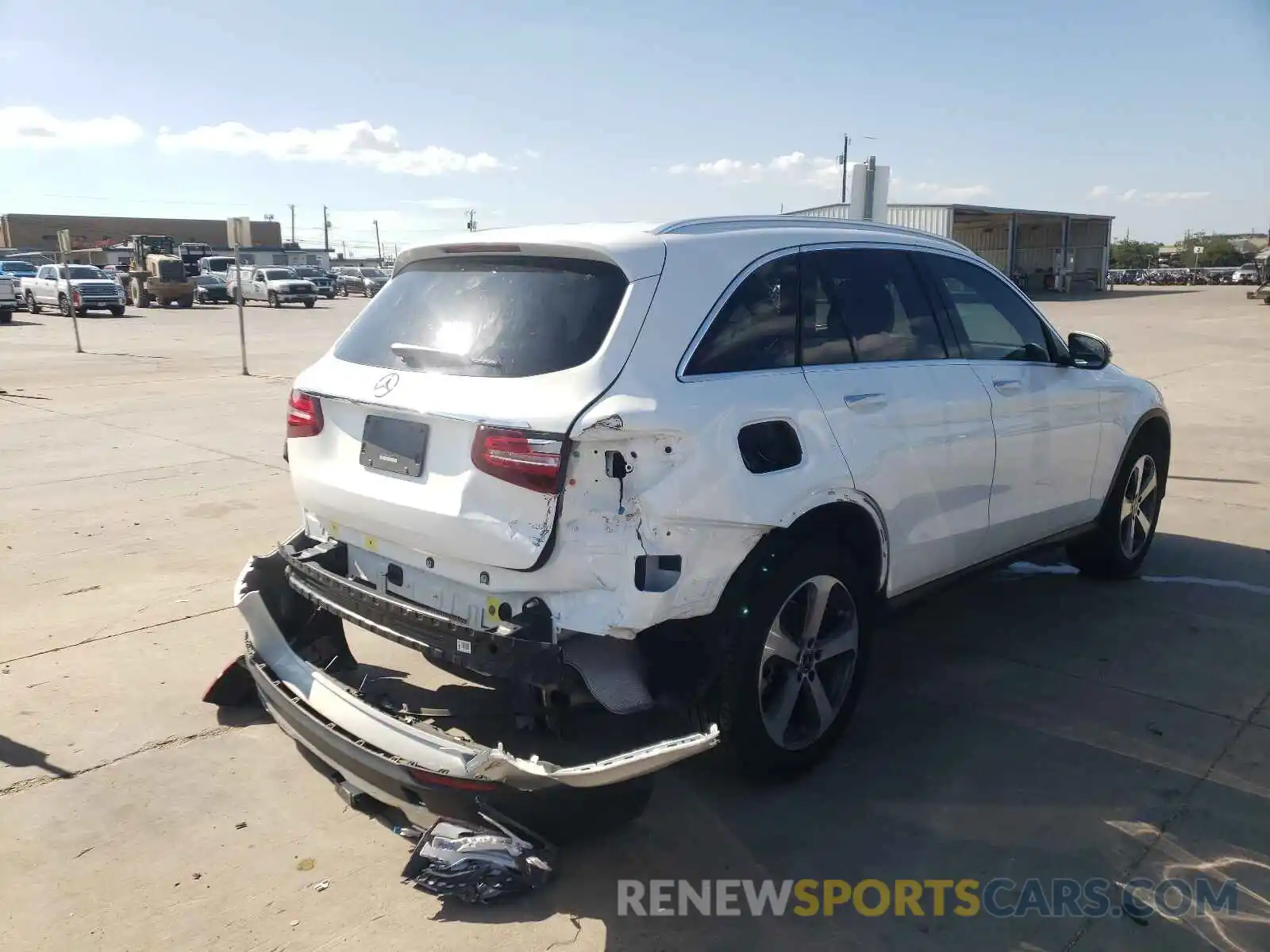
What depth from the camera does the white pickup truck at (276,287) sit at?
42.6m

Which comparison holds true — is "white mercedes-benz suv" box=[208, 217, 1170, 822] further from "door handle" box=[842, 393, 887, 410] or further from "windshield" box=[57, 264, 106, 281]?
"windshield" box=[57, 264, 106, 281]

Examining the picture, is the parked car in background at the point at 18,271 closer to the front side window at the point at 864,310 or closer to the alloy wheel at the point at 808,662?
the front side window at the point at 864,310

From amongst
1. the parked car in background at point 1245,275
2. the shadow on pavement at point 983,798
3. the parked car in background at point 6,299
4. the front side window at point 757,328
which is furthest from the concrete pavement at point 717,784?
the parked car in background at point 1245,275

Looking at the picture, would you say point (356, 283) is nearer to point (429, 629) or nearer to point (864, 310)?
point (864, 310)

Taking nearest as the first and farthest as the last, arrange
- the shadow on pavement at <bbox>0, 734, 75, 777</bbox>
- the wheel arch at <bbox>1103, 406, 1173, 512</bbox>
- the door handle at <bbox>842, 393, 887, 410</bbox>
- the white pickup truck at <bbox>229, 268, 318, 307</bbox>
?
1. the door handle at <bbox>842, 393, 887, 410</bbox>
2. the shadow on pavement at <bbox>0, 734, 75, 777</bbox>
3. the wheel arch at <bbox>1103, 406, 1173, 512</bbox>
4. the white pickup truck at <bbox>229, 268, 318, 307</bbox>

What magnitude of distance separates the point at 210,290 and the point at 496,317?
148 feet

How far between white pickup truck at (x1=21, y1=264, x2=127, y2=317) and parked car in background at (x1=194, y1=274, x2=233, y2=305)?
21.3 feet

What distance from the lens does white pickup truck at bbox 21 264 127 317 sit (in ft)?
111

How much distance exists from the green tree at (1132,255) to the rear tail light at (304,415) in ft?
387

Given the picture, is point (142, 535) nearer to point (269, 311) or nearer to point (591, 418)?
point (591, 418)

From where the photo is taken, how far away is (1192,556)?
A: 6.45 metres

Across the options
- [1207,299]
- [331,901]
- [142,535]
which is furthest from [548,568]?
[1207,299]

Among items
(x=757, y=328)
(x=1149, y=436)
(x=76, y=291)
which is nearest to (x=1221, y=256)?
(x=76, y=291)

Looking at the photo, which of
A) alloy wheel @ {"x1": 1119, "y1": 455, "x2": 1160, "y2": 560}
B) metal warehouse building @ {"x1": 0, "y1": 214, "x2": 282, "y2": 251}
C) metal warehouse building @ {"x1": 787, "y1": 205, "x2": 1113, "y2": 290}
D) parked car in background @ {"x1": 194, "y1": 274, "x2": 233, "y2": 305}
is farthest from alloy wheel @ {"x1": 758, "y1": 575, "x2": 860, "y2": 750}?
metal warehouse building @ {"x1": 0, "y1": 214, "x2": 282, "y2": 251}
